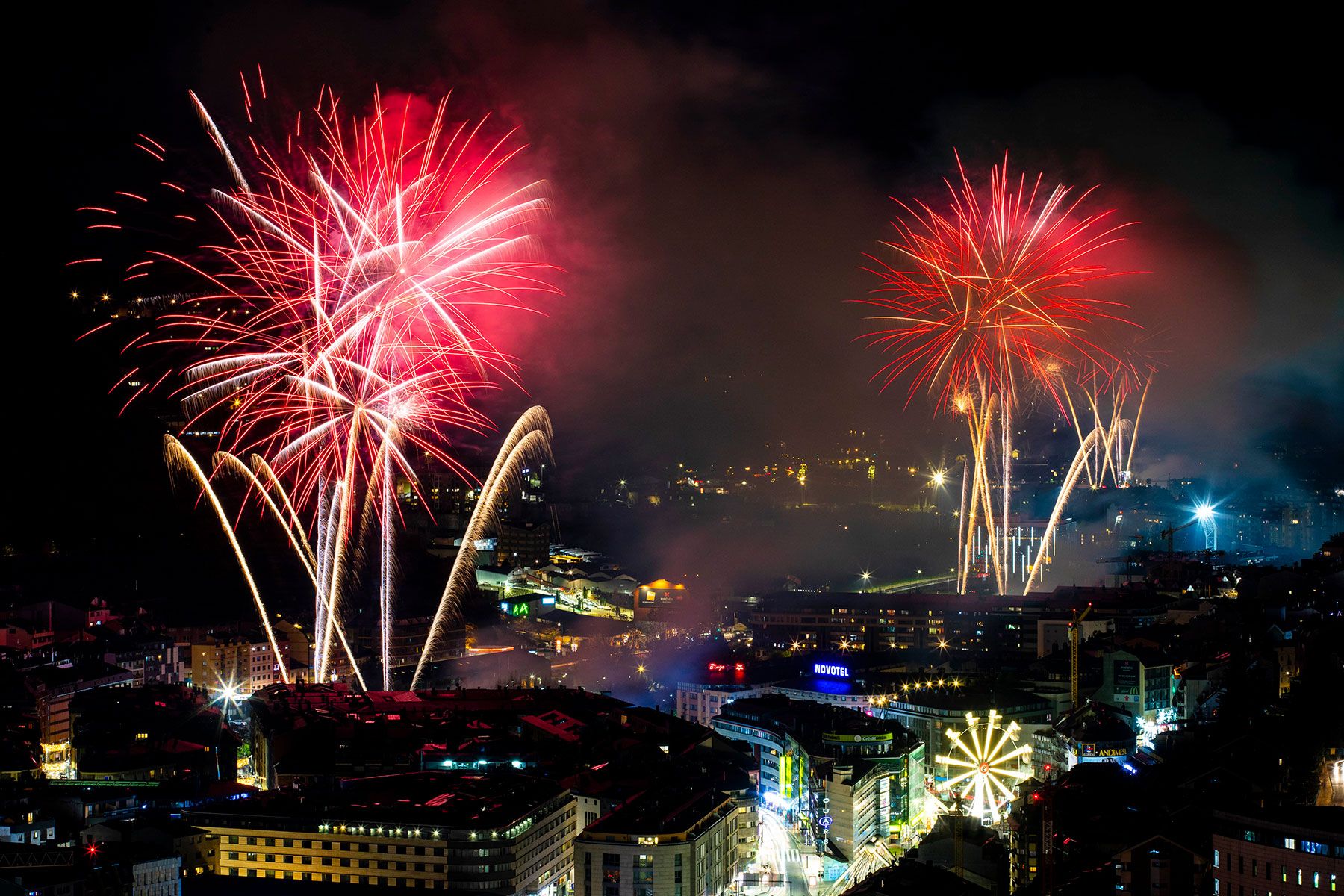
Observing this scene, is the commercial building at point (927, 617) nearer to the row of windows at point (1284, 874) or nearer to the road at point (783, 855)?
the road at point (783, 855)

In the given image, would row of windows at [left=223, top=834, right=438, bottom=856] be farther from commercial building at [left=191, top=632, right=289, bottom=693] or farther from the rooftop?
commercial building at [left=191, top=632, right=289, bottom=693]

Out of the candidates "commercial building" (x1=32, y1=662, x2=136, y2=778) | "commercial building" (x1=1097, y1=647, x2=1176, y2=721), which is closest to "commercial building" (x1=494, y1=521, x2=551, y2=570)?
"commercial building" (x1=32, y1=662, x2=136, y2=778)

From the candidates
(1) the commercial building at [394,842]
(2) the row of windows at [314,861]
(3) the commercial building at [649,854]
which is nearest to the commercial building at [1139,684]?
(3) the commercial building at [649,854]

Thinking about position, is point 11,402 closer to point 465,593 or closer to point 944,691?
point 465,593

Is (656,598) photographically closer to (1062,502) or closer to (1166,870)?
(1062,502)

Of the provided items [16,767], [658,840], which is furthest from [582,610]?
[658,840]

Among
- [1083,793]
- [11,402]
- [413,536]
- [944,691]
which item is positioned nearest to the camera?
[1083,793]
